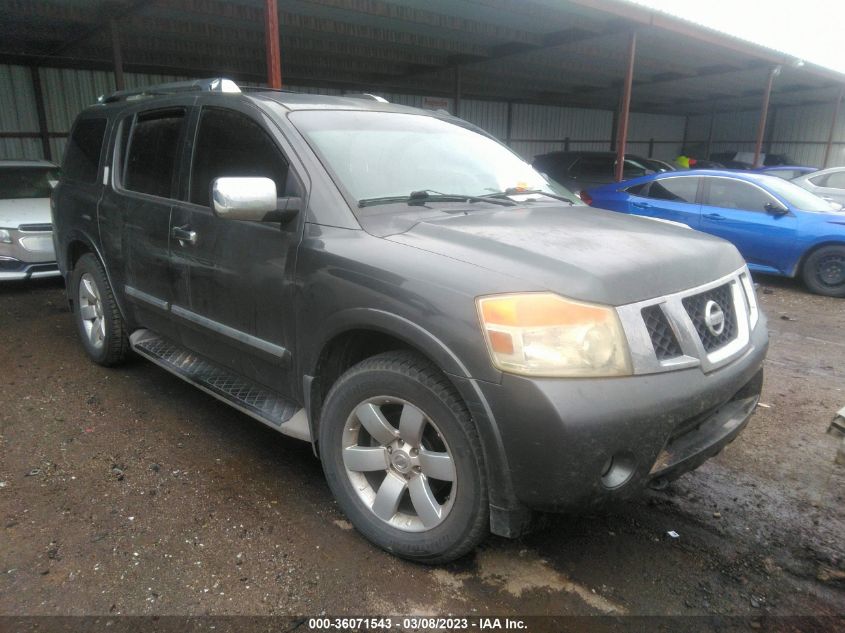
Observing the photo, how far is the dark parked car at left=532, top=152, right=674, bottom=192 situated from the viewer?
1159 centimetres

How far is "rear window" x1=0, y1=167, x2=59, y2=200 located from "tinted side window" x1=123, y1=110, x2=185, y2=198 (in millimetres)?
4510

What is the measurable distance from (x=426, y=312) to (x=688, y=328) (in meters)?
0.95

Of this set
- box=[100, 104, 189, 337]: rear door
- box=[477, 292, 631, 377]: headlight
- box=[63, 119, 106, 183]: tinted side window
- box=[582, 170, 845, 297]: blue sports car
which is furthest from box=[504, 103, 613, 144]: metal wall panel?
box=[477, 292, 631, 377]: headlight

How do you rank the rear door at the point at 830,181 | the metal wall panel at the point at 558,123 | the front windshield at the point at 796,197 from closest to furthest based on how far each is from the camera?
the front windshield at the point at 796,197 → the rear door at the point at 830,181 → the metal wall panel at the point at 558,123

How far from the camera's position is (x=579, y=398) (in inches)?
74.7

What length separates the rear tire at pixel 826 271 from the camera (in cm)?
735

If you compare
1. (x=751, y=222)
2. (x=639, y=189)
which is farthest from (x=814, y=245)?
(x=639, y=189)

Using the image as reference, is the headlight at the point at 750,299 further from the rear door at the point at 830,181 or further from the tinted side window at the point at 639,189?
the rear door at the point at 830,181

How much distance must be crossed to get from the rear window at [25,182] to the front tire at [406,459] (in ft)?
22.4

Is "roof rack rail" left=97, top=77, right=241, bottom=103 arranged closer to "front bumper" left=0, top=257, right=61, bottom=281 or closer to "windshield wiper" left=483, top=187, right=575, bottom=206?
"windshield wiper" left=483, top=187, right=575, bottom=206

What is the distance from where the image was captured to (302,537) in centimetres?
260

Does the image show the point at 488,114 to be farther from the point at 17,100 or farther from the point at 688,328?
the point at 688,328

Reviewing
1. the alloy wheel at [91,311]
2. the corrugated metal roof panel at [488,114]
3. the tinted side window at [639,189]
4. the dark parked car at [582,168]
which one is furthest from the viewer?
the corrugated metal roof panel at [488,114]

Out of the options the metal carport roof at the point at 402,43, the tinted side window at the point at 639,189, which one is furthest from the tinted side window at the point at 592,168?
the tinted side window at the point at 639,189
